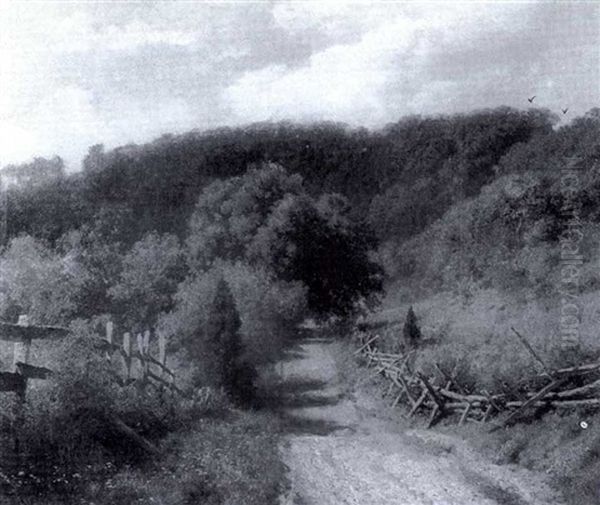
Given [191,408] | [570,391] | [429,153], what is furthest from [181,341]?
[429,153]

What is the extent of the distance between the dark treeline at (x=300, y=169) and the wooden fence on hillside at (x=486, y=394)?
1048 centimetres

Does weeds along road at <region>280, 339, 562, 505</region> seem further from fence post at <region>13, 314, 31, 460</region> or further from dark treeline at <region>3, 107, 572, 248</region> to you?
dark treeline at <region>3, 107, 572, 248</region>

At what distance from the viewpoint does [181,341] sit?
1742 centimetres

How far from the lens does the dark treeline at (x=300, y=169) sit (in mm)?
20750

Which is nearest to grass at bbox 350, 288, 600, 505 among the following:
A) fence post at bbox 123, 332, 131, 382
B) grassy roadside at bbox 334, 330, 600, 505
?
grassy roadside at bbox 334, 330, 600, 505

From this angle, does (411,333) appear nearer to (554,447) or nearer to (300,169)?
(554,447)

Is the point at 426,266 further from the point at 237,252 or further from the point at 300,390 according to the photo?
the point at 300,390

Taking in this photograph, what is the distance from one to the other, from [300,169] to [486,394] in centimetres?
2244

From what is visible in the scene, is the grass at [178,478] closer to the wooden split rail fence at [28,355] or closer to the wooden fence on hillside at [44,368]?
the wooden fence on hillside at [44,368]

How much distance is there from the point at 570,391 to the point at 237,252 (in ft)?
58.6

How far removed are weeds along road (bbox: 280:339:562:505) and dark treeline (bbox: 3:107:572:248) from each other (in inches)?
384

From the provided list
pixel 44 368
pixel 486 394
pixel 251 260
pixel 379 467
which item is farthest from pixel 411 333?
pixel 44 368

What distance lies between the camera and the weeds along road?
33.7 ft

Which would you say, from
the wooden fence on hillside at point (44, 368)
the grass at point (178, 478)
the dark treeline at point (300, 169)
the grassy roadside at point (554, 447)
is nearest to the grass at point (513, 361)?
Answer: the grassy roadside at point (554, 447)
